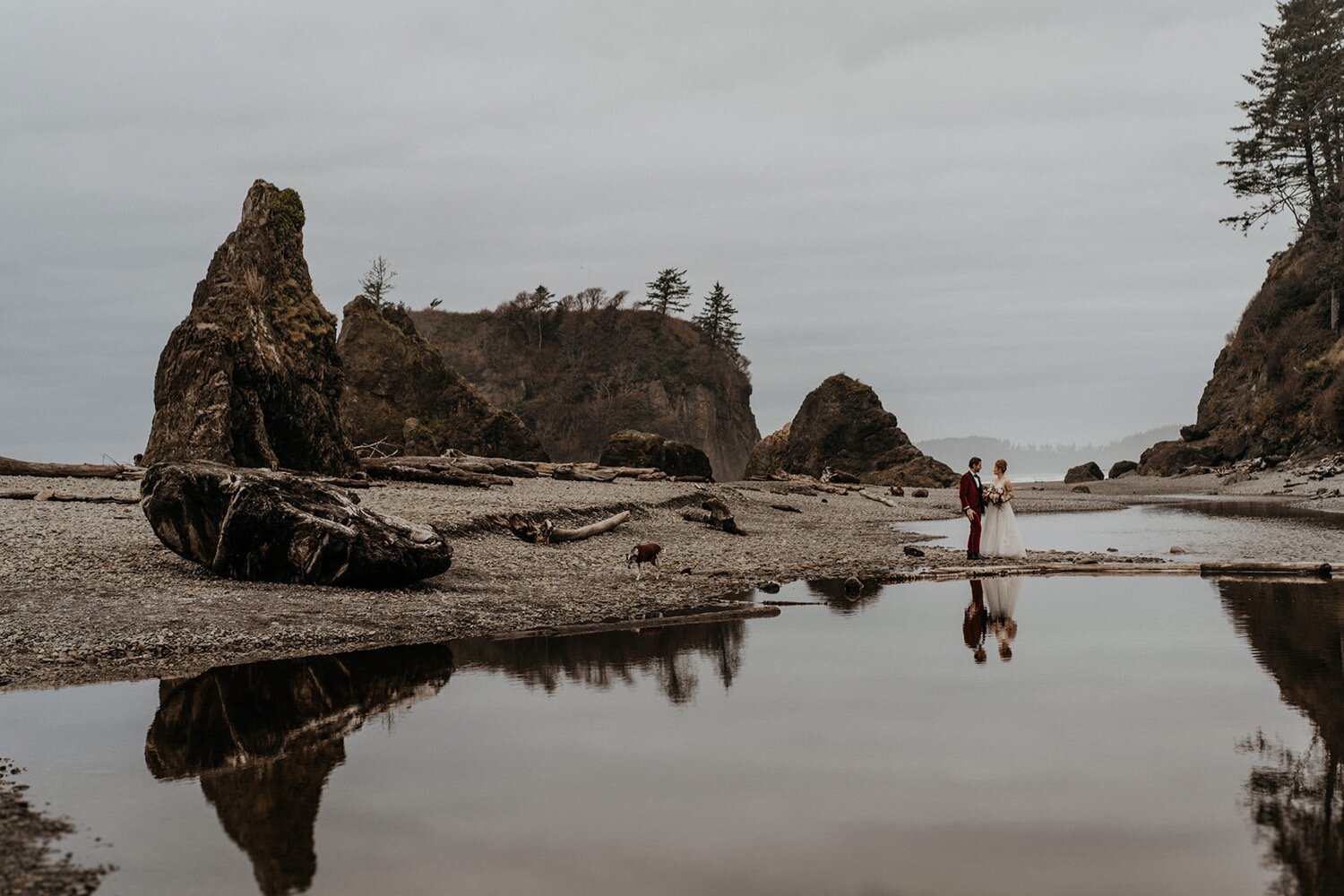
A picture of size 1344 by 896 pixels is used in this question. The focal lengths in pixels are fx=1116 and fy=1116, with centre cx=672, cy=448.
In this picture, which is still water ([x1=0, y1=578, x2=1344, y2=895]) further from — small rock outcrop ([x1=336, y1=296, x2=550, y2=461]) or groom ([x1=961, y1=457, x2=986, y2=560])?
small rock outcrop ([x1=336, y1=296, x2=550, y2=461])

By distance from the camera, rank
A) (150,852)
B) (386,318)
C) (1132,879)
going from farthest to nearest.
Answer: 1. (386,318)
2. (150,852)
3. (1132,879)

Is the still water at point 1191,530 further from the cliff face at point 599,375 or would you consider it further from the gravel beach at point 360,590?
the cliff face at point 599,375

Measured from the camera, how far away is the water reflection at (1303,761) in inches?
225

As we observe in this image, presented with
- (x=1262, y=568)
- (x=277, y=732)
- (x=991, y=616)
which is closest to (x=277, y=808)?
(x=277, y=732)

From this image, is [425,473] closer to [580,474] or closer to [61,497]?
[580,474]

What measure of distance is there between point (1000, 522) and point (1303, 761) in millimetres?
14323

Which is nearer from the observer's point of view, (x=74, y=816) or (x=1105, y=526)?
(x=74, y=816)

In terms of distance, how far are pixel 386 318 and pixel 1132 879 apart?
63813 mm

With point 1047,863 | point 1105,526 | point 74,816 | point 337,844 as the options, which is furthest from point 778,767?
point 1105,526

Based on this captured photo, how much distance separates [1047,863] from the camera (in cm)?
582

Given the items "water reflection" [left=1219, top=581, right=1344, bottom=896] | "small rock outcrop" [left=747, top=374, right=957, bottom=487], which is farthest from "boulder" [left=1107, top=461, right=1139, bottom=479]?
"water reflection" [left=1219, top=581, right=1344, bottom=896]

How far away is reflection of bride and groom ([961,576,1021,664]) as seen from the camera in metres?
12.5

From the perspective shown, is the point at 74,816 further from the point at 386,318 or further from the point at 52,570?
the point at 386,318

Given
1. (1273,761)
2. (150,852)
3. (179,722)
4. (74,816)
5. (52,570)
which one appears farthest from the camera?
(52,570)
